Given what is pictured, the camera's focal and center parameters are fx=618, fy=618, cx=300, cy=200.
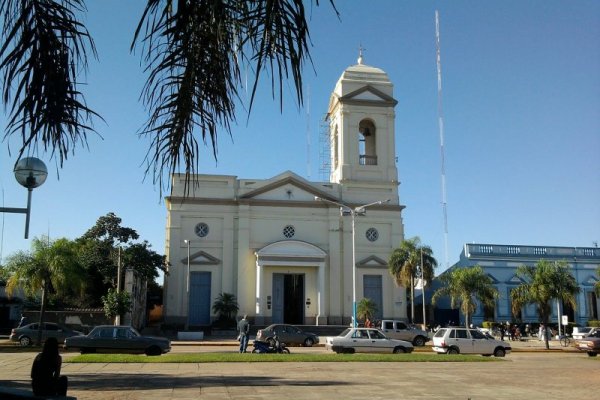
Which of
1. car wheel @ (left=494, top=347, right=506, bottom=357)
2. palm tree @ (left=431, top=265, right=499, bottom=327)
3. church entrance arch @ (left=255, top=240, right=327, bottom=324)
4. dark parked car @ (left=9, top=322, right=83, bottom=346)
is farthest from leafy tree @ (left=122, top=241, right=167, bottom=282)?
car wheel @ (left=494, top=347, right=506, bottom=357)

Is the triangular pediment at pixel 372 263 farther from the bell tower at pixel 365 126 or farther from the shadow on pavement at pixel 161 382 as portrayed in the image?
the shadow on pavement at pixel 161 382

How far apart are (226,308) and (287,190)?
35.4 ft

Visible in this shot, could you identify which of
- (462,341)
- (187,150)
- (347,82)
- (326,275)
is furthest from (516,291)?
(187,150)

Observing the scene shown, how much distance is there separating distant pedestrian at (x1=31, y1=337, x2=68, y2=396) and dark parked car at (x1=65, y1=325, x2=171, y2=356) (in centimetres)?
1680

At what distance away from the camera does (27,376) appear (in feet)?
51.5

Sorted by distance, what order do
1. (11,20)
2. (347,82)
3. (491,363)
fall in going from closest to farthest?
1. (11,20)
2. (491,363)
3. (347,82)

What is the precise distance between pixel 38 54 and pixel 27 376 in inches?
533

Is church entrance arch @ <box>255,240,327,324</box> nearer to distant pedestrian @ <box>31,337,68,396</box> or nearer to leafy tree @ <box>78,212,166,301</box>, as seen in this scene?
leafy tree @ <box>78,212,166,301</box>

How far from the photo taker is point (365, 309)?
4441 centimetres

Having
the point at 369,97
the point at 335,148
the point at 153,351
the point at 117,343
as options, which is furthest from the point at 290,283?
the point at 117,343

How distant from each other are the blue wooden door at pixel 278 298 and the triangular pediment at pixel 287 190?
644cm

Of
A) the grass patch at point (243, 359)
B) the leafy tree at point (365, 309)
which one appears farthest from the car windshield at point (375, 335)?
the leafy tree at point (365, 309)

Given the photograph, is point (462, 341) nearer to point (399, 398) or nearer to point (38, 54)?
point (399, 398)

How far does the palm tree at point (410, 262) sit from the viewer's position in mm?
46375
